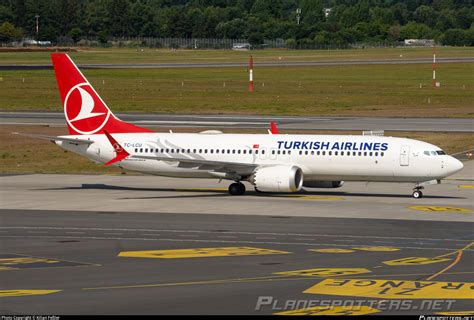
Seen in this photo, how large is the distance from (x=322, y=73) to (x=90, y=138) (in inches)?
4936

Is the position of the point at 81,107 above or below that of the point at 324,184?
above

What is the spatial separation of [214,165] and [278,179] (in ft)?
14.1

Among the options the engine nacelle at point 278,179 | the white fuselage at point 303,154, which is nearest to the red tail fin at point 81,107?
the white fuselage at point 303,154

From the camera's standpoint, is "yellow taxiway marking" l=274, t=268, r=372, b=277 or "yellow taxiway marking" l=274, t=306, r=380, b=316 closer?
"yellow taxiway marking" l=274, t=306, r=380, b=316

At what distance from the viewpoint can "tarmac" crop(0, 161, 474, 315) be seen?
1262 inches

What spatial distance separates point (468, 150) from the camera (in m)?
85.1

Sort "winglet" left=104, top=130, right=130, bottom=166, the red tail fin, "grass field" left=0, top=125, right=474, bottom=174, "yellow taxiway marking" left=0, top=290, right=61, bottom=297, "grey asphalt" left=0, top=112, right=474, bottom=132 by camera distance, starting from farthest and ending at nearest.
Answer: "grey asphalt" left=0, top=112, right=474, bottom=132 < "grass field" left=0, top=125, right=474, bottom=174 < the red tail fin < "winglet" left=104, top=130, right=130, bottom=166 < "yellow taxiway marking" left=0, top=290, right=61, bottom=297

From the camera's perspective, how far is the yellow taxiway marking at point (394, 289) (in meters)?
32.9

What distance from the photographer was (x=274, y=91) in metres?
150

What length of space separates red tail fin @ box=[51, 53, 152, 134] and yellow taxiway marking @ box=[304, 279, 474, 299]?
31.9 m

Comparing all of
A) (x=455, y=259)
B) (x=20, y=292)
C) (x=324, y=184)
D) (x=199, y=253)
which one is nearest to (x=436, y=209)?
(x=324, y=184)

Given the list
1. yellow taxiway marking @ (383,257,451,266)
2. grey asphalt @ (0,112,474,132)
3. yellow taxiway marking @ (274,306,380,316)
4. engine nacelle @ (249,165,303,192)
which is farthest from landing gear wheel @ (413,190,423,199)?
grey asphalt @ (0,112,474,132)

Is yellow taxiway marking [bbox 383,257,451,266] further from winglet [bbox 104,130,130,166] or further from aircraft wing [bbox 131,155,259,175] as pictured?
winglet [bbox 104,130,130,166]

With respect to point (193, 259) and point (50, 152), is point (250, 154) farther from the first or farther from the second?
point (50, 152)
